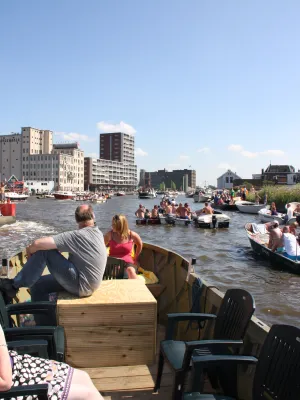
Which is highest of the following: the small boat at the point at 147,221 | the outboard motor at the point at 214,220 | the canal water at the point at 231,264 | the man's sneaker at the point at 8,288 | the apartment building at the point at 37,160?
the apartment building at the point at 37,160

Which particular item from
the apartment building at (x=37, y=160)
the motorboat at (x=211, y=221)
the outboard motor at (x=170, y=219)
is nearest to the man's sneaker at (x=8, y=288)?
the motorboat at (x=211, y=221)

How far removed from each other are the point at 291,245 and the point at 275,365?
11.8 metres

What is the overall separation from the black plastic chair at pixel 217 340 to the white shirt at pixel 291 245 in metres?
10.5

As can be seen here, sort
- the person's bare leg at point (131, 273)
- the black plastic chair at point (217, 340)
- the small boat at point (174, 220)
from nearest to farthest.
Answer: the black plastic chair at point (217, 340) → the person's bare leg at point (131, 273) → the small boat at point (174, 220)

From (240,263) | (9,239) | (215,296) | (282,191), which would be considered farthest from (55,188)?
(215,296)

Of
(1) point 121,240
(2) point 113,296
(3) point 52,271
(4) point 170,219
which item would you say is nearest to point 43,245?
(3) point 52,271

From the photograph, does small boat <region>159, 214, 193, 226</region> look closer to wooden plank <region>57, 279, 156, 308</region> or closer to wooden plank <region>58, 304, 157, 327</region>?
wooden plank <region>57, 279, 156, 308</region>

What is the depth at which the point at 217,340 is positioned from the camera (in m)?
3.52

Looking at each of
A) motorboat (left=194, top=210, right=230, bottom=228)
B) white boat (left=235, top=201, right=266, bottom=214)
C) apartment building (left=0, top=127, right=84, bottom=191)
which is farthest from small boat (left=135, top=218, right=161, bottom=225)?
apartment building (left=0, top=127, right=84, bottom=191)

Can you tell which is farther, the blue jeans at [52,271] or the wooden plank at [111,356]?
the blue jeans at [52,271]

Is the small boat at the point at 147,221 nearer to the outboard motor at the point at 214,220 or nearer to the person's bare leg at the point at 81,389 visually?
the outboard motor at the point at 214,220

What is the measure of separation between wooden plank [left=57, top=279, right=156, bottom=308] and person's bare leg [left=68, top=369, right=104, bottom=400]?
1.15 m

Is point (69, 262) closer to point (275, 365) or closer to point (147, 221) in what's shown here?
point (275, 365)

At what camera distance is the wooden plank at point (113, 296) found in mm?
4016
